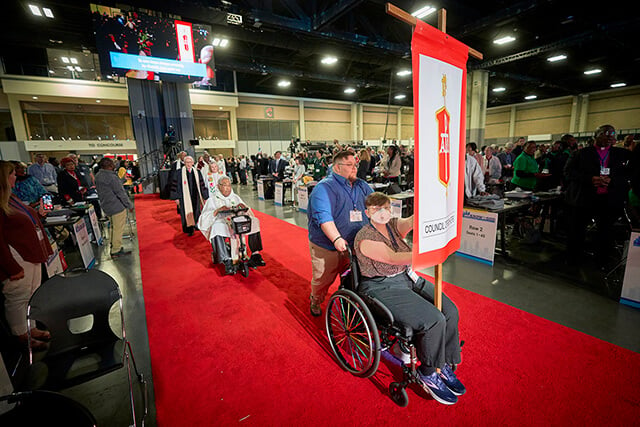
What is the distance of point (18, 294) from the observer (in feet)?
7.11

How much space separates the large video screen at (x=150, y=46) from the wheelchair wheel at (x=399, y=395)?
10.3 meters

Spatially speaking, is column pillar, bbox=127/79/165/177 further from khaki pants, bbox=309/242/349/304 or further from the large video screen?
khaki pants, bbox=309/242/349/304

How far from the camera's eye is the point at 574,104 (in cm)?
2012

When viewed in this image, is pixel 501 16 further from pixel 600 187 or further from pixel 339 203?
pixel 339 203

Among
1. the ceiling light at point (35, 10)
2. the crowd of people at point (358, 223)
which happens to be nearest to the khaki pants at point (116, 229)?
the crowd of people at point (358, 223)

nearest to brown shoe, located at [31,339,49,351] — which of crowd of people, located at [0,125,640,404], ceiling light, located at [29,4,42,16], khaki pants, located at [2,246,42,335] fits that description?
crowd of people, located at [0,125,640,404]

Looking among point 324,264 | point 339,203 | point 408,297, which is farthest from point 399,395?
point 339,203

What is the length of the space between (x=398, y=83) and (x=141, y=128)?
15742 millimetres

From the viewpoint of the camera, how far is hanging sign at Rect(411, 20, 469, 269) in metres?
1.18

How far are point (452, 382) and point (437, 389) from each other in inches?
5.5

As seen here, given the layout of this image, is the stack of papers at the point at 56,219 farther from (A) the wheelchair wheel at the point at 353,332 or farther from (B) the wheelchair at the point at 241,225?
(A) the wheelchair wheel at the point at 353,332

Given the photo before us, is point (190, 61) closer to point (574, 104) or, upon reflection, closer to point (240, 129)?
point (240, 129)

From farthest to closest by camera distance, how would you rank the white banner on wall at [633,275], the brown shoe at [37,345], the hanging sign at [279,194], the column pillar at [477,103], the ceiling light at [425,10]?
the column pillar at [477,103] < the hanging sign at [279,194] < the ceiling light at [425,10] < the white banner on wall at [633,275] < the brown shoe at [37,345]

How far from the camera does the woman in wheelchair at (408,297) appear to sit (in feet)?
5.37
